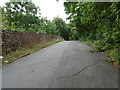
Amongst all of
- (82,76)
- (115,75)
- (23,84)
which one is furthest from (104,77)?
(23,84)

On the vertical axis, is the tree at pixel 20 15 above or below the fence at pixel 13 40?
above

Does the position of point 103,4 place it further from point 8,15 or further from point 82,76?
point 8,15

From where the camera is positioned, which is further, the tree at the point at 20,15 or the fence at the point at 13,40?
the tree at the point at 20,15

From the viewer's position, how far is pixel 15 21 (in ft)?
75.8

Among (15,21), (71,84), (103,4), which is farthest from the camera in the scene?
(15,21)

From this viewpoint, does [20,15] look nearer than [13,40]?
No

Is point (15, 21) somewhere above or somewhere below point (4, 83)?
above

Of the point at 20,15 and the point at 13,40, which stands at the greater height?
the point at 20,15

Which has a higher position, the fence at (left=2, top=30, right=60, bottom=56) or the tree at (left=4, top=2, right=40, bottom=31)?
the tree at (left=4, top=2, right=40, bottom=31)

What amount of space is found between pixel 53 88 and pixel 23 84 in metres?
0.98

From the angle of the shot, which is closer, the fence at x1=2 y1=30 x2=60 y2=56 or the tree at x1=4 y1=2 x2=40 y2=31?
the fence at x1=2 y1=30 x2=60 y2=56

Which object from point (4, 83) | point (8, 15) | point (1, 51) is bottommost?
point (4, 83)

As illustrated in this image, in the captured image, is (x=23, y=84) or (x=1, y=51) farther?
(x=1, y=51)

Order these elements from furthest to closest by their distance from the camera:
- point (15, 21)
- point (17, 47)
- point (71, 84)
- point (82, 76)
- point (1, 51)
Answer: point (15, 21), point (17, 47), point (1, 51), point (82, 76), point (71, 84)
